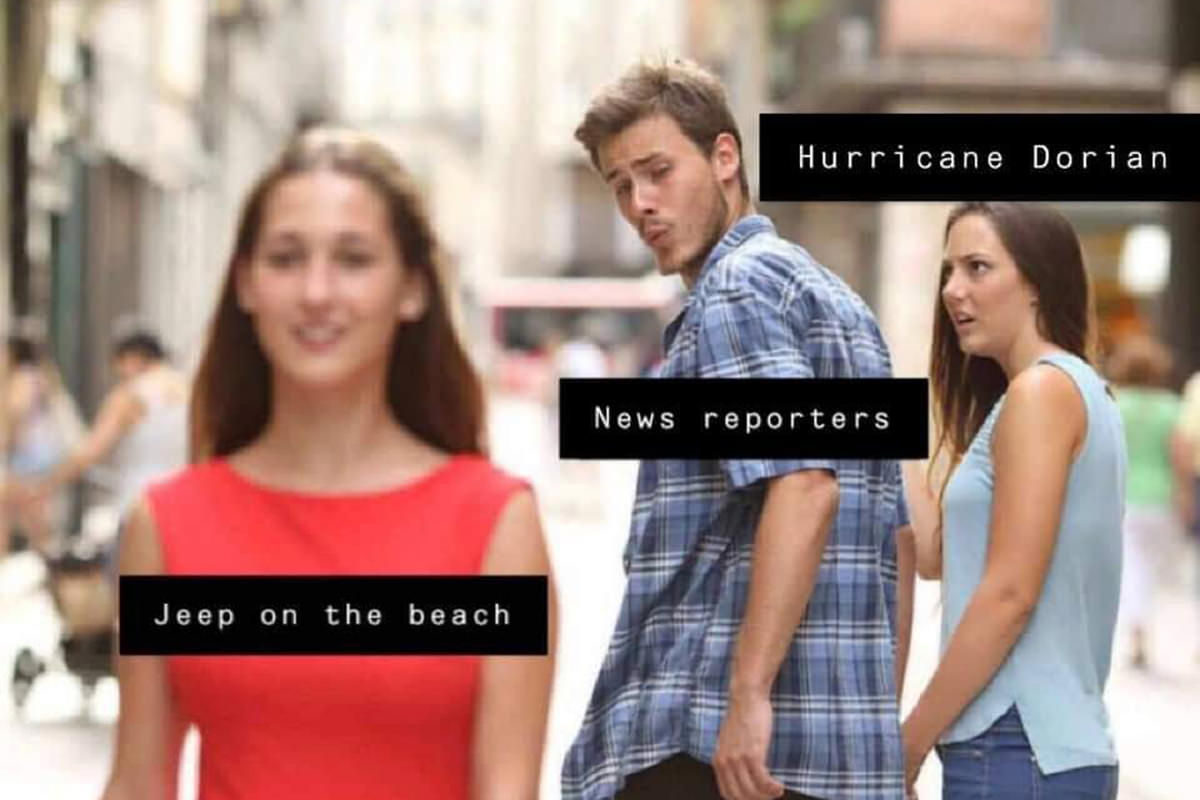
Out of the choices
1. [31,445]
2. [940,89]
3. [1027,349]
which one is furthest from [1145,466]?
[31,445]

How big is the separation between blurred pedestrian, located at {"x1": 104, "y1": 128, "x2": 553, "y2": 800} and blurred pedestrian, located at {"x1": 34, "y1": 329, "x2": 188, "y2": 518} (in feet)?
6.44

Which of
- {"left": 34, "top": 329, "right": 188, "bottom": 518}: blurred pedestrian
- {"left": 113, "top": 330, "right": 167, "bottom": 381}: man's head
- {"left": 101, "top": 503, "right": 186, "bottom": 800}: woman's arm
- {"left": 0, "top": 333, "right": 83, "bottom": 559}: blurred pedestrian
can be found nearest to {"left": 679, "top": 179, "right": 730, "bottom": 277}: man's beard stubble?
{"left": 101, "top": 503, "right": 186, "bottom": 800}: woman's arm

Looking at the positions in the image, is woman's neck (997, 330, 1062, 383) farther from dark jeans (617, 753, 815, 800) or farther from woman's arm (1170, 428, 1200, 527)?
woman's arm (1170, 428, 1200, 527)

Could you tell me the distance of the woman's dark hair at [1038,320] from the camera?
2.19 metres

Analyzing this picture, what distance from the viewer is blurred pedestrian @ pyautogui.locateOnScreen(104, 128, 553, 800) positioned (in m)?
1.76

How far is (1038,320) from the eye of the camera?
219 cm

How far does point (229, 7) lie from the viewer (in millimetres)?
9719

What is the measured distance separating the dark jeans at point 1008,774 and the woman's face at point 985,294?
0.96 feet

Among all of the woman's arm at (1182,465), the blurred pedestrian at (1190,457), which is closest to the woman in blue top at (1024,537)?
the woman's arm at (1182,465)

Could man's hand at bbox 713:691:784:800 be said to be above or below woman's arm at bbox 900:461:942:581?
below

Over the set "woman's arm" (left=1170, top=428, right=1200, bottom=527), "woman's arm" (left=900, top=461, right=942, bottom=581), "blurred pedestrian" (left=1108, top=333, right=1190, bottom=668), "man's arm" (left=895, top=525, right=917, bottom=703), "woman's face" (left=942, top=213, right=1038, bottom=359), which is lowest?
"man's arm" (left=895, top=525, right=917, bottom=703)

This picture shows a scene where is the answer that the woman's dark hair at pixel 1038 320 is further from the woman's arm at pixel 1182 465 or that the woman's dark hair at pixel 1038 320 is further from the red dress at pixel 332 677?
the woman's arm at pixel 1182 465

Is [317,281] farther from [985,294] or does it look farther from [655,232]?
[985,294]

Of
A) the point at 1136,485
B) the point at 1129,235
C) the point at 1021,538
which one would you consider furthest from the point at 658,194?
the point at 1136,485
